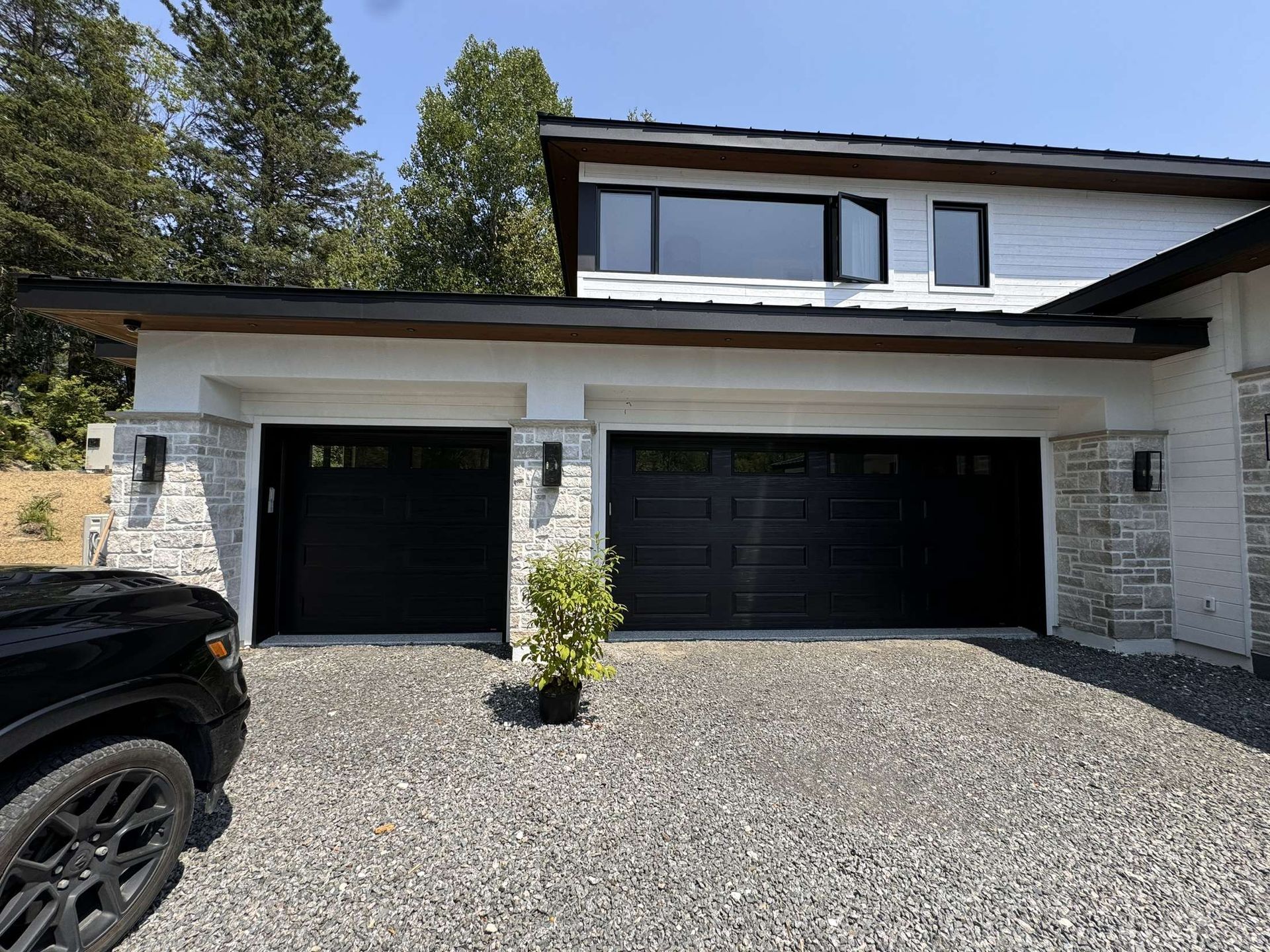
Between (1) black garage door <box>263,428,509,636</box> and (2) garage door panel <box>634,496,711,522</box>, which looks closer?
(1) black garage door <box>263,428,509,636</box>

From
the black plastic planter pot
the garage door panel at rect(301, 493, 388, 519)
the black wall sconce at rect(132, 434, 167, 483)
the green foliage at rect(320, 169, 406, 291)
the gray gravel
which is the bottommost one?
the gray gravel

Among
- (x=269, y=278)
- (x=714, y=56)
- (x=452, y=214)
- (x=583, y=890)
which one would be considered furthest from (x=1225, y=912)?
(x=269, y=278)

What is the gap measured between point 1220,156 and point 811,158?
5.31 meters

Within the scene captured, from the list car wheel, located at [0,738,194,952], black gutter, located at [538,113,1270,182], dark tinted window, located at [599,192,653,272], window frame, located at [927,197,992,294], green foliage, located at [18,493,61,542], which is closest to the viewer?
car wheel, located at [0,738,194,952]

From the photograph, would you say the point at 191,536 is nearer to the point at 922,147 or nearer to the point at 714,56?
the point at 922,147

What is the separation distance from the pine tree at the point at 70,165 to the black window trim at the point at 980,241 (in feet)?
63.6

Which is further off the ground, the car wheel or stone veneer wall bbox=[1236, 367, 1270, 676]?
stone veneer wall bbox=[1236, 367, 1270, 676]

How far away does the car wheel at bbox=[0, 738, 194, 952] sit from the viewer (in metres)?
1.67

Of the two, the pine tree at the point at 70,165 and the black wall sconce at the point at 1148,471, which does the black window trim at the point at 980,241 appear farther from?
the pine tree at the point at 70,165

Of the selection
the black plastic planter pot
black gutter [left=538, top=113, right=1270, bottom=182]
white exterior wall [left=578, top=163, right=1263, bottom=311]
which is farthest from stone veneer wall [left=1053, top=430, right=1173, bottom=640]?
the black plastic planter pot

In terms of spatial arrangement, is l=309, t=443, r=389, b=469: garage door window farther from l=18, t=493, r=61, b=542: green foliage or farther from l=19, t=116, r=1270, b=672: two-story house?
l=18, t=493, r=61, b=542: green foliage

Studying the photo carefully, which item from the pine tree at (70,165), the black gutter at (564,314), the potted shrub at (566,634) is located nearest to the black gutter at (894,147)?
the black gutter at (564,314)

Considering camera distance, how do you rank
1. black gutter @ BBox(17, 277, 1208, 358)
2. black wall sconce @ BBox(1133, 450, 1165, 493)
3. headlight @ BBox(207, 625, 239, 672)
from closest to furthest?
headlight @ BBox(207, 625, 239, 672) → black gutter @ BBox(17, 277, 1208, 358) → black wall sconce @ BBox(1133, 450, 1165, 493)

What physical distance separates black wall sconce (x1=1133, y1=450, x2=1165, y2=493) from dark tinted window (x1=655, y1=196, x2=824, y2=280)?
3.85 meters
